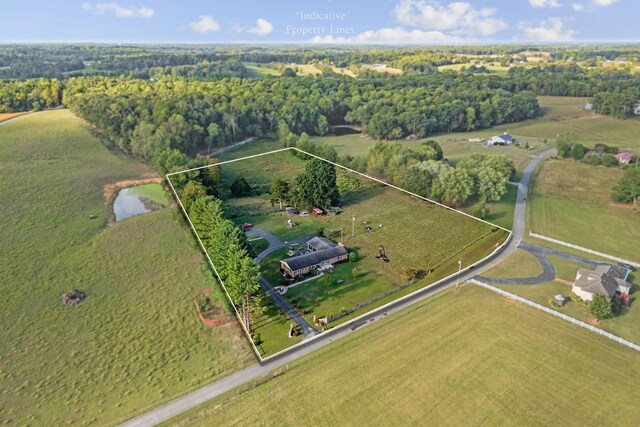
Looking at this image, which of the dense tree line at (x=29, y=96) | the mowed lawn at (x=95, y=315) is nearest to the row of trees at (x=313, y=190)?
the mowed lawn at (x=95, y=315)

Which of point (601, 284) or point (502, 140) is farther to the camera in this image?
point (502, 140)

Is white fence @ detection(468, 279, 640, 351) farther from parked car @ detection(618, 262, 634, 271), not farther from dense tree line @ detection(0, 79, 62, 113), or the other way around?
dense tree line @ detection(0, 79, 62, 113)

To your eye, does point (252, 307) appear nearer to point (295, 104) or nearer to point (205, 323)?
point (205, 323)

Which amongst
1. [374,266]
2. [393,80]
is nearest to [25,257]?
[374,266]

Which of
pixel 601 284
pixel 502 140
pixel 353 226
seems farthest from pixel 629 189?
pixel 502 140

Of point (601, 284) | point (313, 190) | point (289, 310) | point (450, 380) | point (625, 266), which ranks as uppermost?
point (313, 190)

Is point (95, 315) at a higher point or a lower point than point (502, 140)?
higher

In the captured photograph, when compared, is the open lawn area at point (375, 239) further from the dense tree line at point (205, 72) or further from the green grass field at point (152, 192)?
the dense tree line at point (205, 72)

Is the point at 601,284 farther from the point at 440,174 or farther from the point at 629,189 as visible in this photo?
the point at 629,189
